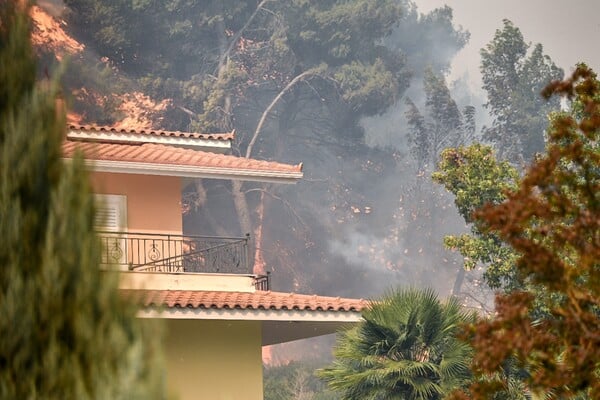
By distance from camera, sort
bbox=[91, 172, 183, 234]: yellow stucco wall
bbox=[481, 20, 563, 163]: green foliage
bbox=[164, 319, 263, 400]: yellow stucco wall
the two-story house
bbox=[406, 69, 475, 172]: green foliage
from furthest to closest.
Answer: bbox=[406, 69, 475, 172]: green foliage
bbox=[481, 20, 563, 163]: green foliage
bbox=[91, 172, 183, 234]: yellow stucco wall
bbox=[164, 319, 263, 400]: yellow stucco wall
the two-story house

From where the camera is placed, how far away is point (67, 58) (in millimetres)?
7852

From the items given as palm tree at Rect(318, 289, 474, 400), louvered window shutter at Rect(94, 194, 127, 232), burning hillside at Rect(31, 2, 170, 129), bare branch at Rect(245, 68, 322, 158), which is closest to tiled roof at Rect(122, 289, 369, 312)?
palm tree at Rect(318, 289, 474, 400)

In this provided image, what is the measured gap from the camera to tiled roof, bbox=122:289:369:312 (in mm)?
21984

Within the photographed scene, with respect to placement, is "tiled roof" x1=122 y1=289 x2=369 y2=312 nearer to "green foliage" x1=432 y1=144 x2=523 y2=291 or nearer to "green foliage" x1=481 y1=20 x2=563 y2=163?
"green foliage" x1=432 y1=144 x2=523 y2=291

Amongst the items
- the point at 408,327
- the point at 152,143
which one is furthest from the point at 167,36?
the point at 408,327

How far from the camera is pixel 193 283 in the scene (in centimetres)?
2422

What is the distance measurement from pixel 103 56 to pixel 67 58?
65761mm

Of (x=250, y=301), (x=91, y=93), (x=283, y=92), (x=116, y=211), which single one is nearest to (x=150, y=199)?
(x=116, y=211)

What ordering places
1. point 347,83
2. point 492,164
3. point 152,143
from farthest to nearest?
point 347,83 < point 492,164 < point 152,143

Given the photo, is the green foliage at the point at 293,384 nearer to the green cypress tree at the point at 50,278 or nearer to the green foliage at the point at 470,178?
the green foliage at the point at 470,178

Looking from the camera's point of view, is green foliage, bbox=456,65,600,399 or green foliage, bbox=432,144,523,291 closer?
green foliage, bbox=456,65,600,399

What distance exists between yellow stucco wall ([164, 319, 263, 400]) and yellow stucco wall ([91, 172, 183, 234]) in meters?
2.99

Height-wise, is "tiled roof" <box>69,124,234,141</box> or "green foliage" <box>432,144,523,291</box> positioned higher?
"green foliage" <box>432,144,523,291</box>

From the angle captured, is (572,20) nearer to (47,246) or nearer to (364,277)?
(364,277)
